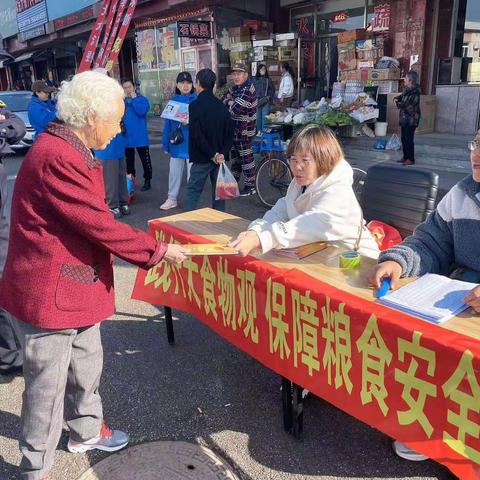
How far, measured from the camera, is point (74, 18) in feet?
63.2

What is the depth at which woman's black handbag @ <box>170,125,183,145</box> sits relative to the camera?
21.7 ft

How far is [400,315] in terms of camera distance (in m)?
1.75

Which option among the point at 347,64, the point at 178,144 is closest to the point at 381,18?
the point at 347,64

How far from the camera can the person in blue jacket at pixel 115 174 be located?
20.8 ft

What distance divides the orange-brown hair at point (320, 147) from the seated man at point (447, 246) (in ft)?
1.82

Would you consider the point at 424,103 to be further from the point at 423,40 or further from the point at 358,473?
the point at 358,473

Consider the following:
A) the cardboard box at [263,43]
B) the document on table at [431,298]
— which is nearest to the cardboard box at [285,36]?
the cardboard box at [263,43]

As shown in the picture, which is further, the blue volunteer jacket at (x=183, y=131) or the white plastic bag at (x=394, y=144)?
the white plastic bag at (x=394, y=144)

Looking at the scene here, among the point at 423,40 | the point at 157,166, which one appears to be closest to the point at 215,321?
the point at 157,166

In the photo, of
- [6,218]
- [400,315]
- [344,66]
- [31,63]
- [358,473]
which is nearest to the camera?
[400,315]

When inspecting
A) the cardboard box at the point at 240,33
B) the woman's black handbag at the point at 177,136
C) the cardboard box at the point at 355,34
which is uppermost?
the cardboard box at the point at 240,33

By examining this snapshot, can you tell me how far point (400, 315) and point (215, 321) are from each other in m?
1.21

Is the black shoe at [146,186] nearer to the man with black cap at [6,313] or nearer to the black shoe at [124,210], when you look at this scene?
the black shoe at [124,210]

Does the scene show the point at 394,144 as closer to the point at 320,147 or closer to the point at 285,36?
the point at 285,36
